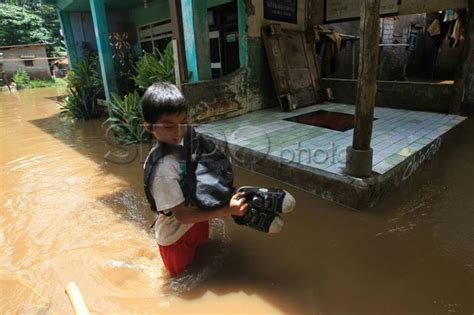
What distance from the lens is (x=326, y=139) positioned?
4.27 m

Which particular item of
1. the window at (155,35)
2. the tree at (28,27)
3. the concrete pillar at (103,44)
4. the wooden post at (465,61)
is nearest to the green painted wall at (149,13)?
the window at (155,35)

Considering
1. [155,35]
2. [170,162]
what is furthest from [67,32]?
[170,162]

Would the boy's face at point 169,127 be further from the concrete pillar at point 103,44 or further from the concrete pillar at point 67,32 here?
the concrete pillar at point 67,32

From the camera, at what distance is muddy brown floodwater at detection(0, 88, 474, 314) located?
6.72ft

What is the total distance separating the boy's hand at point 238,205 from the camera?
6.27 ft

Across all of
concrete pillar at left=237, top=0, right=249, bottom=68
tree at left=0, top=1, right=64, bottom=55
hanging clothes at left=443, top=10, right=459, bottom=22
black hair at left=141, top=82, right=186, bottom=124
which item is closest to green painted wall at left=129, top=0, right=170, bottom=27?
concrete pillar at left=237, top=0, right=249, bottom=68

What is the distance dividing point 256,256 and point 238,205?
2.75 feet

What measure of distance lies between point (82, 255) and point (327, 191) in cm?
251

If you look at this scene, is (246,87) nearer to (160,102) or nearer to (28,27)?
(160,102)

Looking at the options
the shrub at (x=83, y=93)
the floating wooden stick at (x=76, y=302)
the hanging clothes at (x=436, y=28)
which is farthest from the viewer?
the shrub at (x=83, y=93)

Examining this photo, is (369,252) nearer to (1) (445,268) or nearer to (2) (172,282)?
(1) (445,268)

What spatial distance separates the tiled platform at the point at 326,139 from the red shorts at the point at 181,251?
163 cm

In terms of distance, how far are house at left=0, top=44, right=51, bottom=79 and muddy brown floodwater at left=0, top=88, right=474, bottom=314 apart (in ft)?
67.3

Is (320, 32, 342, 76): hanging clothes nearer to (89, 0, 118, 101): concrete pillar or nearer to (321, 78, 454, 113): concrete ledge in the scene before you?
(321, 78, 454, 113): concrete ledge
